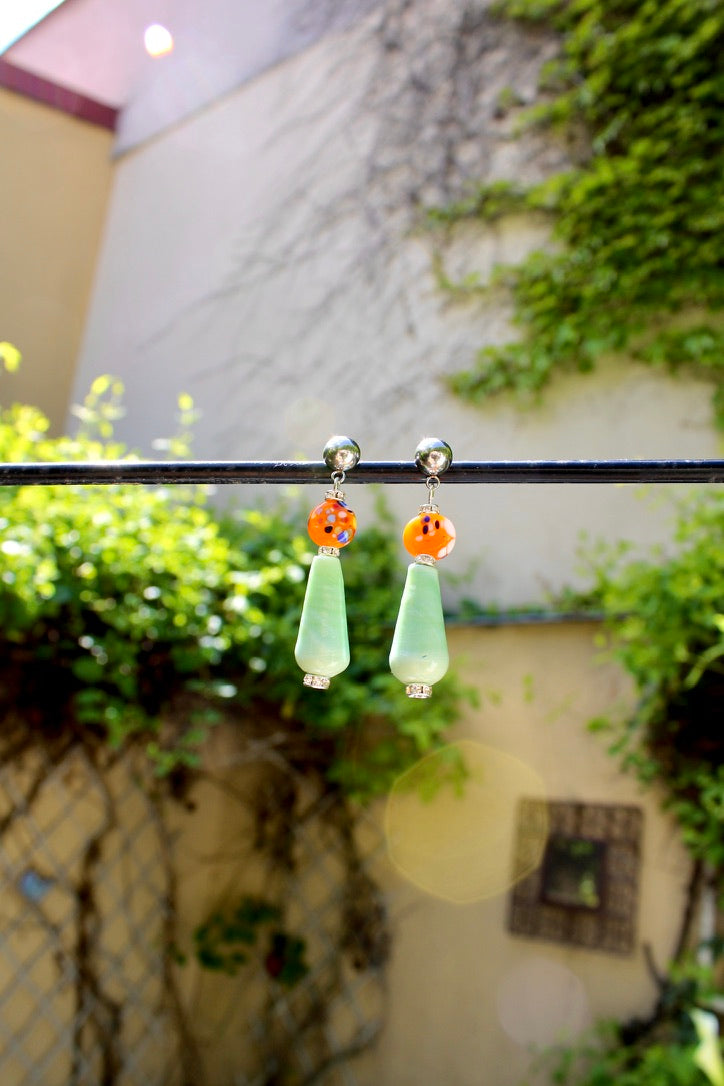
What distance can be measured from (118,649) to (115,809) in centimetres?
77

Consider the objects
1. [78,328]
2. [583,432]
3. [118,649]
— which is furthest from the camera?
[78,328]

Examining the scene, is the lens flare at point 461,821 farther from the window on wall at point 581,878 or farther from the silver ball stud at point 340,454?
the silver ball stud at point 340,454

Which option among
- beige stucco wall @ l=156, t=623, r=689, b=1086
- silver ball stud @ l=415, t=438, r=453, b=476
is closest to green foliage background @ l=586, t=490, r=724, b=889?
beige stucco wall @ l=156, t=623, r=689, b=1086

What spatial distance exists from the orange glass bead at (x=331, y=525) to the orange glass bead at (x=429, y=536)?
72mm

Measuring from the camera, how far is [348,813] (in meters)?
3.28

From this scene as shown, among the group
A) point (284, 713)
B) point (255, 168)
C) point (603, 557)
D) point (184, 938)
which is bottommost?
point (184, 938)

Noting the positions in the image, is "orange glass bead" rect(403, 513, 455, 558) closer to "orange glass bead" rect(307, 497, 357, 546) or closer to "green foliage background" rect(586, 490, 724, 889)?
"orange glass bead" rect(307, 497, 357, 546)

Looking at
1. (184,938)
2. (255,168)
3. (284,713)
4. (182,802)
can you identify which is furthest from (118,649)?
(255,168)

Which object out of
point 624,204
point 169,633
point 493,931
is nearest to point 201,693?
point 169,633

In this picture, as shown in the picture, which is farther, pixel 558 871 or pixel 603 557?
pixel 603 557

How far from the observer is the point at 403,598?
1.11m

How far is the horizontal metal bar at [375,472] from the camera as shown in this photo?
0.99m

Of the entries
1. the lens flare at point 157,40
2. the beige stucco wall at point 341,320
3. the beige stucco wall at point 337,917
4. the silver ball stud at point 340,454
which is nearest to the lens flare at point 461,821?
the beige stucco wall at point 337,917

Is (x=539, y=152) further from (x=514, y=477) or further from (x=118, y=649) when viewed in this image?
(x=514, y=477)
